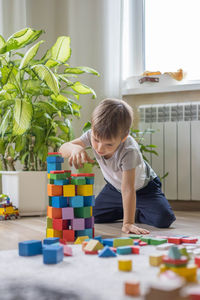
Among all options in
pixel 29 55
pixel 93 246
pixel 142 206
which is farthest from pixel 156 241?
pixel 29 55

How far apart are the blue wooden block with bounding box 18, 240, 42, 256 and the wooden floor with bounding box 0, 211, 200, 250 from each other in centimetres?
21

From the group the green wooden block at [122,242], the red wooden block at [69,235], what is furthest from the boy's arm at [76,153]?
the green wooden block at [122,242]

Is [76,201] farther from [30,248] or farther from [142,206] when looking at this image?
[142,206]

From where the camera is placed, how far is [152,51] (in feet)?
9.29

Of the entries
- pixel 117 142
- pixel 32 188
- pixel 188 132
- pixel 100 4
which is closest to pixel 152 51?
pixel 100 4

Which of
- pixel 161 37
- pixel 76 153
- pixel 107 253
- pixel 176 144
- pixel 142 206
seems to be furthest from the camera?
pixel 161 37

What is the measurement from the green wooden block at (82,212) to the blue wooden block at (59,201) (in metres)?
0.05

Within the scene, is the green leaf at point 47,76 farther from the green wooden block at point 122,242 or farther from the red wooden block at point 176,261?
the red wooden block at point 176,261

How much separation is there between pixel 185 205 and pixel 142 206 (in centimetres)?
72

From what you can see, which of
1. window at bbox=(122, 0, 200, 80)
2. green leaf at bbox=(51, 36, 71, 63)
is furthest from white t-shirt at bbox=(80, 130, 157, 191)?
window at bbox=(122, 0, 200, 80)

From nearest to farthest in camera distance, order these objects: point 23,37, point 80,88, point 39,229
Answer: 1. point 39,229
2. point 23,37
3. point 80,88

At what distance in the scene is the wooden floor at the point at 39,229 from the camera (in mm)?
1526

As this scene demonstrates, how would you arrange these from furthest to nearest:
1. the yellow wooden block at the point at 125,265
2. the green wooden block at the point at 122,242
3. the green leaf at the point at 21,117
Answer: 1. the green leaf at the point at 21,117
2. the green wooden block at the point at 122,242
3. the yellow wooden block at the point at 125,265

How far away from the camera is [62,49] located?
2246 millimetres
